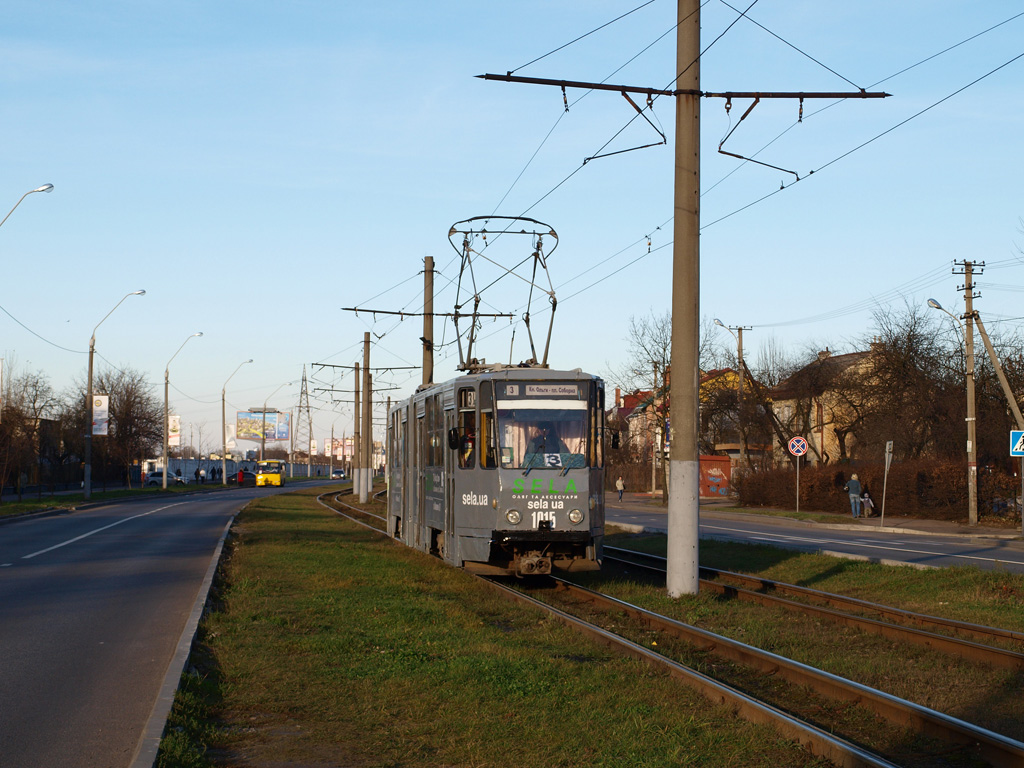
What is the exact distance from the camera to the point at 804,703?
819 centimetres

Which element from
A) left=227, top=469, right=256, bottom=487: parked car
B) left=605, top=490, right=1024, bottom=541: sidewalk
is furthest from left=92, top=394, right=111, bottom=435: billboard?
left=227, top=469, right=256, bottom=487: parked car

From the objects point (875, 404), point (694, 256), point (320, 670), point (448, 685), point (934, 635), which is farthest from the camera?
point (875, 404)

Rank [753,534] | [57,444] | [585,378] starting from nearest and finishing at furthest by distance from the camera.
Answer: [585,378]
[753,534]
[57,444]

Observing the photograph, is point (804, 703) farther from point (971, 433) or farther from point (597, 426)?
point (971, 433)

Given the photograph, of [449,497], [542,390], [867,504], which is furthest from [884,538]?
[542,390]

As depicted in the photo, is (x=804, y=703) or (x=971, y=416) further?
(x=971, y=416)

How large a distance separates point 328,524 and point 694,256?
63.1 ft

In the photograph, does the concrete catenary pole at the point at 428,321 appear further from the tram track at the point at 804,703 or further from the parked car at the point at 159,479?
the parked car at the point at 159,479

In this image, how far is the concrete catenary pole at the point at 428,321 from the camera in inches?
1319

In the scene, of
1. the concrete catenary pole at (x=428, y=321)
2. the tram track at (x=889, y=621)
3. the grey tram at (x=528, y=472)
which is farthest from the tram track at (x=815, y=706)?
the concrete catenary pole at (x=428, y=321)

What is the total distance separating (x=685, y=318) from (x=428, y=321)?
Result: 2080cm

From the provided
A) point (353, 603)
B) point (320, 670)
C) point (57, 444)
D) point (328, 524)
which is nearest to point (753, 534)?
point (328, 524)

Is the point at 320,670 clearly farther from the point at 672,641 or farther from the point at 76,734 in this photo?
the point at 672,641

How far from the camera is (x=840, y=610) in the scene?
13039 mm
